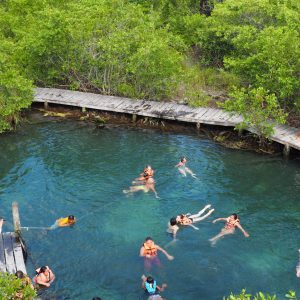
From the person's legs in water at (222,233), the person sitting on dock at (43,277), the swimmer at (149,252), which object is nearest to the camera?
the person sitting on dock at (43,277)

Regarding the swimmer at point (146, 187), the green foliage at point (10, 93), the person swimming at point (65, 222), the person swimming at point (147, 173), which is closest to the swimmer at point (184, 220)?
the swimmer at point (146, 187)

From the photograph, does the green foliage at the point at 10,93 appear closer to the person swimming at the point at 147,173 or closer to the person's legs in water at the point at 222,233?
the person swimming at the point at 147,173

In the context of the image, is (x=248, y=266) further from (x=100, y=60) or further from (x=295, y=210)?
(x=100, y=60)

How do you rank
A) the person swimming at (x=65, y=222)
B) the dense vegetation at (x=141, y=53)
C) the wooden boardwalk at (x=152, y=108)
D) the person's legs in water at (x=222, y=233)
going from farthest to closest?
the dense vegetation at (x=141, y=53) < the wooden boardwalk at (x=152, y=108) < the person swimming at (x=65, y=222) < the person's legs in water at (x=222, y=233)

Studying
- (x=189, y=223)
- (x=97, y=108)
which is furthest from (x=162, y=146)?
(x=189, y=223)

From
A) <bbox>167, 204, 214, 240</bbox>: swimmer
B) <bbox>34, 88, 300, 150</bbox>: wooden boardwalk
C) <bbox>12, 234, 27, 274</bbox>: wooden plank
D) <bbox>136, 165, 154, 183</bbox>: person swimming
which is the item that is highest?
<bbox>34, 88, 300, 150</bbox>: wooden boardwalk

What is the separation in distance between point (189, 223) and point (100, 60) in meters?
18.6

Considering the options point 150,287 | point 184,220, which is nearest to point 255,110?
point 184,220

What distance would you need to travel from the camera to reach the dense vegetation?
107 feet

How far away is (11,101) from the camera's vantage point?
33.0 m

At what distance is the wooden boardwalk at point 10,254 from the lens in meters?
19.9

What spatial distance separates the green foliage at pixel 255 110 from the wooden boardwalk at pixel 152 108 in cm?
88

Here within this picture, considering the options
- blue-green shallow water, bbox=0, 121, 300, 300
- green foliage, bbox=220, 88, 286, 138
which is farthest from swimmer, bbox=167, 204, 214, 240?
green foliage, bbox=220, 88, 286, 138

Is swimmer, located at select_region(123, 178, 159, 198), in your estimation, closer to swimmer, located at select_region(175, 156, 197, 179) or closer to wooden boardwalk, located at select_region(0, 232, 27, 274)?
swimmer, located at select_region(175, 156, 197, 179)
